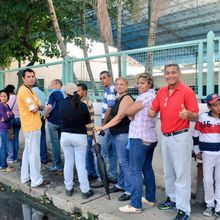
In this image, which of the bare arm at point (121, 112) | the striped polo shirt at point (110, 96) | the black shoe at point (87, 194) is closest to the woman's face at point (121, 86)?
the bare arm at point (121, 112)

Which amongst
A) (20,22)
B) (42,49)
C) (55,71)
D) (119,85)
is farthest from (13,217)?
(42,49)

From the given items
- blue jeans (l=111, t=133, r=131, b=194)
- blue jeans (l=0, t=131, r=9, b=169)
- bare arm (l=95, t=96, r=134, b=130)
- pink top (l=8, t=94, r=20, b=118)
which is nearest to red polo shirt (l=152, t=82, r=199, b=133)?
bare arm (l=95, t=96, r=134, b=130)

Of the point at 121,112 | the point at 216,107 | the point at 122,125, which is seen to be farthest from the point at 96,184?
the point at 216,107

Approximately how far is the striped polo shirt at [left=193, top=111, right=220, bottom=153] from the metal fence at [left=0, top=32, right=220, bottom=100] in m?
0.76

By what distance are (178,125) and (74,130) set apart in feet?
5.50

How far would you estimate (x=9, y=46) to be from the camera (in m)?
12.5

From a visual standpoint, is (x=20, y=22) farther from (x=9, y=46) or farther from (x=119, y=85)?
(x=119, y=85)

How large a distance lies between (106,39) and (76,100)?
355 centimetres

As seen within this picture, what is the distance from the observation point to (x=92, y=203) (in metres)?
4.80

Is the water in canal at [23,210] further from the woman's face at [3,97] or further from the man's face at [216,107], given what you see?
the man's face at [216,107]

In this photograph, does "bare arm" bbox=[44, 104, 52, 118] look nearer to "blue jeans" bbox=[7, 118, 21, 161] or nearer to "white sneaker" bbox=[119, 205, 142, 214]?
"blue jeans" bbox=[7, 118, 21, 161]

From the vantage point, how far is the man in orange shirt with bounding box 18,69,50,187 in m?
5.45

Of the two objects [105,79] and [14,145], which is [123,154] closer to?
[105,79]

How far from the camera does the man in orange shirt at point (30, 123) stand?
215 inches
